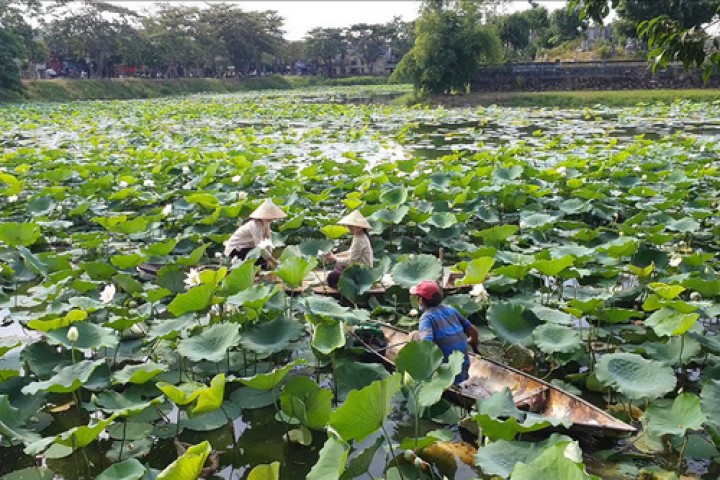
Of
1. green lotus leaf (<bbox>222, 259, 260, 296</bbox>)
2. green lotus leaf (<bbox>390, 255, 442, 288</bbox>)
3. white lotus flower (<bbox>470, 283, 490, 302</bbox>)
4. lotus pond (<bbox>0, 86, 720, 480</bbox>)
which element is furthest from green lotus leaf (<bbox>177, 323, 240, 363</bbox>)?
white lotus flower (<bbox>470, 283, 490, 302</bbox>)

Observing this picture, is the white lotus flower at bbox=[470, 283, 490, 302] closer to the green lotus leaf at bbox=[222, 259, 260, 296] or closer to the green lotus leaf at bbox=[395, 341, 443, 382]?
the green lotus leaf at bbox=[395, 341, 443, 382]

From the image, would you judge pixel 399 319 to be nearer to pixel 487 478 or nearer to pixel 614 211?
pixel 487 478

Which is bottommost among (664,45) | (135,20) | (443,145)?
(443,145)

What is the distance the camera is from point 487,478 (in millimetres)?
2951

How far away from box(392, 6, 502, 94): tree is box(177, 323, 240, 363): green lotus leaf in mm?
26060

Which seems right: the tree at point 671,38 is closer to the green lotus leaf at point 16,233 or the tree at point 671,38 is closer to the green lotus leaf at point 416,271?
the green lotus leaf at point 416,271

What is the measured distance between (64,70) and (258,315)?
46830 millimetres

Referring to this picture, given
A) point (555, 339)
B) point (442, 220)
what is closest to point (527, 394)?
point (555, 339)

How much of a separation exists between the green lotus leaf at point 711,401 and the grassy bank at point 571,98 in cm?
2463

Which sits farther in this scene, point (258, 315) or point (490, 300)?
point (490, 300)

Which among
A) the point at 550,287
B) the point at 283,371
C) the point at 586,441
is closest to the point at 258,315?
the point at 283,371

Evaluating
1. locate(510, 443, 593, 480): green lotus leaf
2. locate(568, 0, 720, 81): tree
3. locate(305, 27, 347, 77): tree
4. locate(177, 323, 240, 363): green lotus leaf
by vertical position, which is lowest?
locate(177, 323, 240, 363): green lotus leaf

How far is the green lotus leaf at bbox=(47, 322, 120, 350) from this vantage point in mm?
3305

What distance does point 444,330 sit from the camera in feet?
12.0
